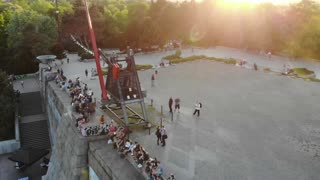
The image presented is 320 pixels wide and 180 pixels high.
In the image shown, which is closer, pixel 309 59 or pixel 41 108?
pixel 41 108

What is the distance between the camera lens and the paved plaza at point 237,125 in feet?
55.3

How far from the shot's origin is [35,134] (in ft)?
107

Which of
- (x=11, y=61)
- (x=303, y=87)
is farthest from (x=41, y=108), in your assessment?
(x=303, y=87)

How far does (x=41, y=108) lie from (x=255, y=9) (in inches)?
1330

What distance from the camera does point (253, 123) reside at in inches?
896

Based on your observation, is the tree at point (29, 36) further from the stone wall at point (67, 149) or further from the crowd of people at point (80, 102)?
the stone wall at point (67, 149)

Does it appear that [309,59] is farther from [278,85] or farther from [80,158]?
[80,158]

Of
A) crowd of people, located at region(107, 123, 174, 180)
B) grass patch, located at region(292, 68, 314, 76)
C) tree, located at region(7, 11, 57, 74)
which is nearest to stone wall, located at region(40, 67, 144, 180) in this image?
crowd of people, located at region(107, 123, 174, 180)

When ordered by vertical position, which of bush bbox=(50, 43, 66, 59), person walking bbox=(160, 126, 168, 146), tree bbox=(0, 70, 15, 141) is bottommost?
tree bbox=(0, 70, 15, 141)

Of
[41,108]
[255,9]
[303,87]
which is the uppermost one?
[255,9]

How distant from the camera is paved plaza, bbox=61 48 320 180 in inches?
663

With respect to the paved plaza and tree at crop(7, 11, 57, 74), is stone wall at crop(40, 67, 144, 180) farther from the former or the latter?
tree at crop(7, 11, 57, 74)

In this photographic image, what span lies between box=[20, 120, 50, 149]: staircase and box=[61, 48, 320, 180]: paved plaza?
6.07 metres

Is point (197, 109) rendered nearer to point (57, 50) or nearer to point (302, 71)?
point (302, 71)
